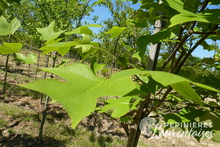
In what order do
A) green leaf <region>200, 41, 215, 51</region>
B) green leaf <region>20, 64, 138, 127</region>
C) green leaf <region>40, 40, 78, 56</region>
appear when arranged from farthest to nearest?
green leaf <region>200, 41, 215, 51</region>
green leaf <region>40, 40, 78, 56</region>
green leaf <region>20, 64, 138, 127</region>

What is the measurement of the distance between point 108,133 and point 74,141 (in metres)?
1.24

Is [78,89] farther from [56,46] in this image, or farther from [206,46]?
[206,46]

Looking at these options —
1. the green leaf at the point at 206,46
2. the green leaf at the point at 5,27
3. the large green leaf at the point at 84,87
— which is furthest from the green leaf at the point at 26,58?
the green leaf at the point at 206,46

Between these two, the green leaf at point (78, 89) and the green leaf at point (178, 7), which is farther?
the green leaf at point (178, 7)

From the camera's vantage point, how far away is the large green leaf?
10.6 inches

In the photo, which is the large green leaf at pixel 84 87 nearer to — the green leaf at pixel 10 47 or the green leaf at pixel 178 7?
the green leaf at pixel 178 7

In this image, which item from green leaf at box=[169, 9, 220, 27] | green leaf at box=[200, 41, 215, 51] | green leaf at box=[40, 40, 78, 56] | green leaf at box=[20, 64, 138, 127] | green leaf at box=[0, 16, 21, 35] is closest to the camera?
green leaf at box=[20, 64, 138, 127]

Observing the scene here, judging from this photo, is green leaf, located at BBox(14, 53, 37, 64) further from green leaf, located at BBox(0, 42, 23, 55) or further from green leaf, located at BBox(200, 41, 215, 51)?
green leaf, located at BBox(200, 41, 215, 51)

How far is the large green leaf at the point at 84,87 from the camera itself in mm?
269

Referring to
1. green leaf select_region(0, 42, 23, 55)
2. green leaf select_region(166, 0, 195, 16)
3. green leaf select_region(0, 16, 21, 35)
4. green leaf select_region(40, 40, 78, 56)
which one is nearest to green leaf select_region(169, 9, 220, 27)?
green leaf select_region(166, 0, 195, 16)

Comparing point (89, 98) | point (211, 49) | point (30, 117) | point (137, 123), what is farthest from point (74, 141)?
point (89, 98)

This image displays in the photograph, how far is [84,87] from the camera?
308mm

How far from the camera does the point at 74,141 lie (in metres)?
4.28

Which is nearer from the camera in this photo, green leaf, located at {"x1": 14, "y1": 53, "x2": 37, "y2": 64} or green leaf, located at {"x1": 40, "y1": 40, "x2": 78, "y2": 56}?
green leaf, located at {"x1": 40, "y1": 40, "x2": 78, "y2": 56}
